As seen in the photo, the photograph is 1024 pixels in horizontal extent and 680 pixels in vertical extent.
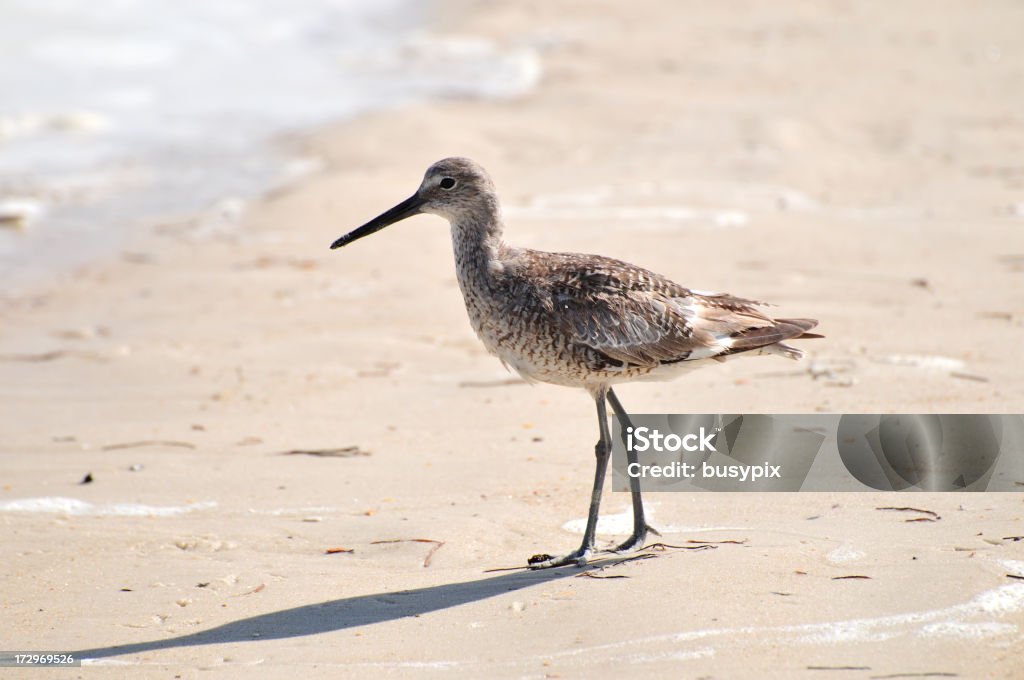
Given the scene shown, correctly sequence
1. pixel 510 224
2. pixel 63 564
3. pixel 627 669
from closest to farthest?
1. pixel 627 669
2. pixel 63 564
3. pixel 510 224

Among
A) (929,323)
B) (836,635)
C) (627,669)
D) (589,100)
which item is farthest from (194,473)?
(589,100)

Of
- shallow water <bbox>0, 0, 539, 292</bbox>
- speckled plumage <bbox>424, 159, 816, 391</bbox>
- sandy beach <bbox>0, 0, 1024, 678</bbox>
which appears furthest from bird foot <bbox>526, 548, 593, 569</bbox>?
shallow water <bbox>0, 0, 539, 292</bbox>

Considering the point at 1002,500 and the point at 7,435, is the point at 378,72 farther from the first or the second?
the point at 1002,500

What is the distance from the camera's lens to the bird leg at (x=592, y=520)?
463 cm

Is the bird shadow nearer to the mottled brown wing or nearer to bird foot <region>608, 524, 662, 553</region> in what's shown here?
bird foot <region>608, 524, 662, 553</region>

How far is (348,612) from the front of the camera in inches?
169

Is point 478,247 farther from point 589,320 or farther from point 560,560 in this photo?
point 560,560

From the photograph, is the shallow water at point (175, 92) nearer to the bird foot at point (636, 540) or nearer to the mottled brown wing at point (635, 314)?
the mottled brown wing at point (635, 314)

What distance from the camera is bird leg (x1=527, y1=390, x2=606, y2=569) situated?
463 cm

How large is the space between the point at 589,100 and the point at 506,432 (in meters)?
7.42

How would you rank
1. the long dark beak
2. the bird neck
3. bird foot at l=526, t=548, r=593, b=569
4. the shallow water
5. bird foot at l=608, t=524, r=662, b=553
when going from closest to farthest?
bird foot at l=526, t=548, r=593, b=569, bird foot at l=608, t=524, r=662, b=553, the bird neck, the long dark beak, the shallow water

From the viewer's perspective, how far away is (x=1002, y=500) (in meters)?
4.86

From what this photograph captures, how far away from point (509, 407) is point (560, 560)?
70.8 inches

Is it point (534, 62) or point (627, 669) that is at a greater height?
point (534, 62)
